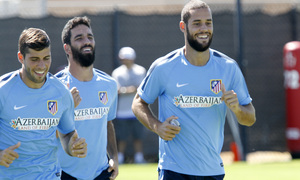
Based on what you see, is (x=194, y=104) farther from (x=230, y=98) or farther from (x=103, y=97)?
(x=103, y=97)

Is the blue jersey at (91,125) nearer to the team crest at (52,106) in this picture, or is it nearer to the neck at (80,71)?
the neck at (80,71)

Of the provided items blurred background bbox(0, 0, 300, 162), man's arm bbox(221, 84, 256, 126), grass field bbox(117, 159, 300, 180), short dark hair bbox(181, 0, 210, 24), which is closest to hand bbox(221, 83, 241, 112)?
man's arm bbox(221, 84, 256, 126)

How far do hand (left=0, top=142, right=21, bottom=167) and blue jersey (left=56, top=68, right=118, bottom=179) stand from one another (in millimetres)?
1195

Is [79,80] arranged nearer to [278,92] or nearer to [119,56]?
[119,56]

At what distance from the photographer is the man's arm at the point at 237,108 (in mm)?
5047

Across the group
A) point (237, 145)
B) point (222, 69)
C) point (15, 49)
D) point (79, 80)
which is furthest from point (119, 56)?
point (222, 69)

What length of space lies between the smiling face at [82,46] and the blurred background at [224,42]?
250 inches

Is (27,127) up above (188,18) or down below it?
below

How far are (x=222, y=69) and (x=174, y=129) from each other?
2.56ft

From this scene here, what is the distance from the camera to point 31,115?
505cm

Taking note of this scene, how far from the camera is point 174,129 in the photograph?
5211mm

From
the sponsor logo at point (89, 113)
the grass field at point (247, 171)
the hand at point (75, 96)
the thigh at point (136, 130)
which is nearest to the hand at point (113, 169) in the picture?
the sponsor logo at point (89, 113)

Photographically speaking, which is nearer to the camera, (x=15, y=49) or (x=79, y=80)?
(x=79, y=80)

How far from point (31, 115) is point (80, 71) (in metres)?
1.22
